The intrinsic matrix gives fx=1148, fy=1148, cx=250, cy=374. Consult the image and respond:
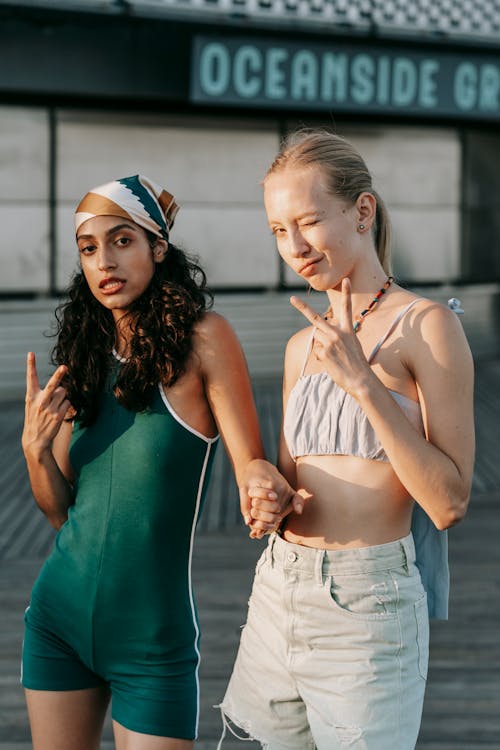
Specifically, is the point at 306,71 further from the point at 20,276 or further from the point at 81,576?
the point at 81,576

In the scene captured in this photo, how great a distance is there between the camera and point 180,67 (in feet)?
38.9

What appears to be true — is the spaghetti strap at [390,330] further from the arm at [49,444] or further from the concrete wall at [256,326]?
the concrete wall at [256,326]

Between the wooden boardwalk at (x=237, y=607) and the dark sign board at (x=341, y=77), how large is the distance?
4543mm

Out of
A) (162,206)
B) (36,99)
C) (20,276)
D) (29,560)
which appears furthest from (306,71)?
(162,206)

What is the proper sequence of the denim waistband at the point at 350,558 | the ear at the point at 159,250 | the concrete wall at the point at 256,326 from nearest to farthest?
the denim waistband at the point at 350,558 < the ear at the point at 159,250 < the concrete wall at the point at 256,326

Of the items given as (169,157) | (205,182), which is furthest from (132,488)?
(205,182)

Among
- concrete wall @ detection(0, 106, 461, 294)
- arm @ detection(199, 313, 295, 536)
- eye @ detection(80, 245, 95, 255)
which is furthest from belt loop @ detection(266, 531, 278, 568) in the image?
concrete wall @ detection(0, 106, 461, 294)

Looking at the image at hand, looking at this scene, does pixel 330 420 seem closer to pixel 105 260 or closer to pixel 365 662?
pixel 365 662

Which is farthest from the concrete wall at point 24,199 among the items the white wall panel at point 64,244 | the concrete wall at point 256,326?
the concrete wall at point 256,326

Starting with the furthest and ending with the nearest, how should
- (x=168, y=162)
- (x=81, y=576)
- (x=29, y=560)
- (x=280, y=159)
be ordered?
(x=168, y=162), (x=29, y=560), (x=81, y=576), (x=280, y=159)

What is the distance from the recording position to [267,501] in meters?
2.31

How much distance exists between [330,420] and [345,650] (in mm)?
459

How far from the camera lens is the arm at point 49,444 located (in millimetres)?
2635

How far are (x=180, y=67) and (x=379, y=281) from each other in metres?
9.94
